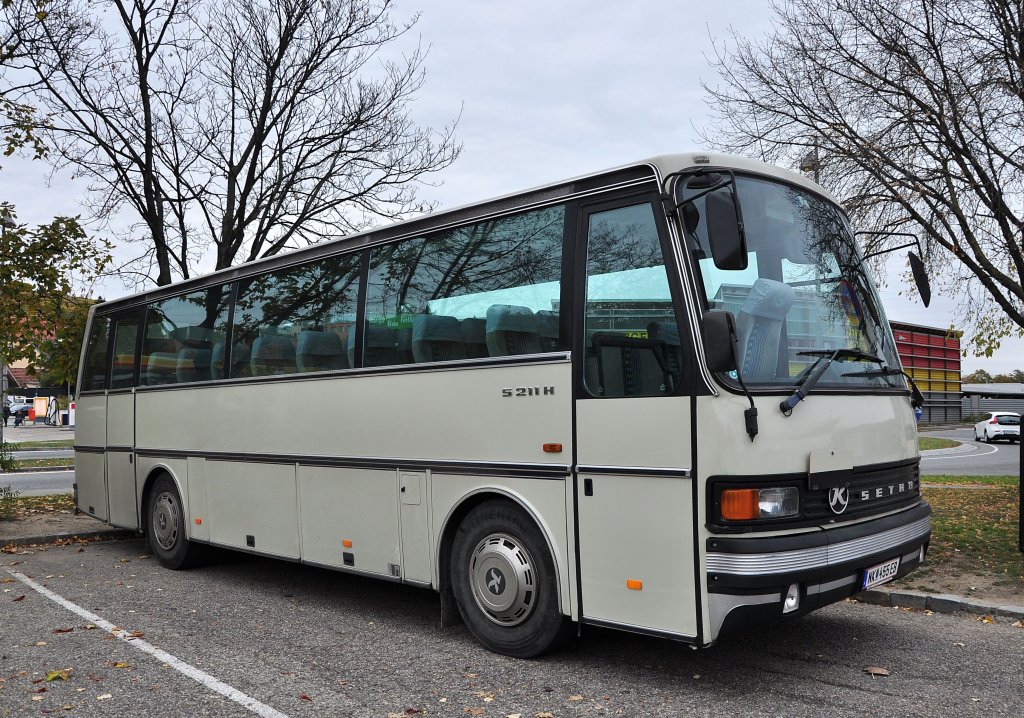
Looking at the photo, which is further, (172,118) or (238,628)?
(172,118)

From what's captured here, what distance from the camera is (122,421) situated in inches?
432

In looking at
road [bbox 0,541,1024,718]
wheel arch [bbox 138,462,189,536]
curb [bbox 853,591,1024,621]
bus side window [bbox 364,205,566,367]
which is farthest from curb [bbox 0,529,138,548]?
curb [bbox 853,591,1024,621]

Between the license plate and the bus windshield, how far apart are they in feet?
3.59

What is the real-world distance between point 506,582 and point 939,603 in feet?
12.0

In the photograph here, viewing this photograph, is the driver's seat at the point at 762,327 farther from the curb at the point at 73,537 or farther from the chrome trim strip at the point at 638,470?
the curb at the point at 73,537

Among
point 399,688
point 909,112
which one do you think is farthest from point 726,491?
point 909,112

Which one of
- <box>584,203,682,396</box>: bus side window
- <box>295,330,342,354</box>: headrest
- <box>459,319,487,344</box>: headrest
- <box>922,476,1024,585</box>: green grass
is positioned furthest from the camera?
<box>922,476,1024,585</box>: green grass

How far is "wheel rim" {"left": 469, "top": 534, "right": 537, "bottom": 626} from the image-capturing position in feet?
19.5

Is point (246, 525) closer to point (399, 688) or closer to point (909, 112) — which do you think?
point (399, 688)

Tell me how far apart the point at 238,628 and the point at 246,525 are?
1.80 m

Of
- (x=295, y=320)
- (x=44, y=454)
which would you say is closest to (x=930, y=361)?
(x=44, y=454)

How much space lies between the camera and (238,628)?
707 cm

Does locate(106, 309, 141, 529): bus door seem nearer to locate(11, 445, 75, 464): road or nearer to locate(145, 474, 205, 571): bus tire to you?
locate(145, 474, 205, 571): bus tire

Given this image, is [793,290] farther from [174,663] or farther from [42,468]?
[42,468]
